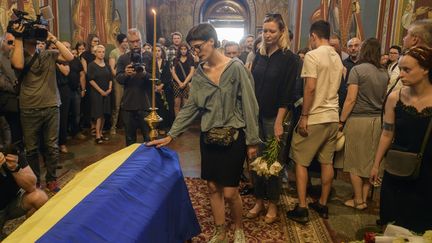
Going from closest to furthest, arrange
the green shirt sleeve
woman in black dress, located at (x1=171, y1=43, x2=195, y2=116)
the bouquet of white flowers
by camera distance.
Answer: the green shirt sleeve → the bouquet of white flowers → woman in black dress, located at (x1=171, y1=43, x2=195, y2=116)

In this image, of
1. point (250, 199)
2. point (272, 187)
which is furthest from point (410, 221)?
point (250, 199)

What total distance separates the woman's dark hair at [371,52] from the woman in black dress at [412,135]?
1473mm

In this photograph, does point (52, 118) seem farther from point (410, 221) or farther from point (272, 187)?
point (410, 221)

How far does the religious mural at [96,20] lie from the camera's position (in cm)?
929

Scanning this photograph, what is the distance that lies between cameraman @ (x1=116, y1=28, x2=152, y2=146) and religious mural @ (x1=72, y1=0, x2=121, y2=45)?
527cm

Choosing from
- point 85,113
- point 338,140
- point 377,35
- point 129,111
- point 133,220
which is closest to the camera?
point 133,220

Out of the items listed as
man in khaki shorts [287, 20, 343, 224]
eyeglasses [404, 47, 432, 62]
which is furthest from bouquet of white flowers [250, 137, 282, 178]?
eyeglasses [404, 47, 432, 62]

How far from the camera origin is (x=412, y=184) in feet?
7.34

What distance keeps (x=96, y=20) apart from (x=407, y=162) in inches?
354

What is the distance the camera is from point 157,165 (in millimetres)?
2449

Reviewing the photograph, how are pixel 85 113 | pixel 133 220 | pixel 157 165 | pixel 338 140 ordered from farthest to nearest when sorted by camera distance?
pixel 85 113 < pixel 338 140 < pixel 157 165 < pixel 133 220

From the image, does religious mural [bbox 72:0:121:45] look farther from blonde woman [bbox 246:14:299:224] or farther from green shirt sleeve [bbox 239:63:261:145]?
green shirt sleeve [bbox 239:63:261:145]

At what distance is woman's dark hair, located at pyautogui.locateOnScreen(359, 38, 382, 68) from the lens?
3682 mm

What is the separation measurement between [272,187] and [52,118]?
2.34 meters
